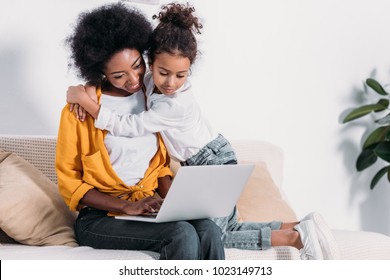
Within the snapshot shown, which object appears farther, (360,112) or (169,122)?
(360,112)

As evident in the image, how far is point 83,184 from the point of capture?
200 centimetres

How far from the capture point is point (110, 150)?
6.73ft

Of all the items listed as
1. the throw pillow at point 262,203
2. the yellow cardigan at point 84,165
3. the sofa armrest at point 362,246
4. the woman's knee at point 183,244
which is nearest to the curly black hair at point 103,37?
the yellow cardigan at point 84,165

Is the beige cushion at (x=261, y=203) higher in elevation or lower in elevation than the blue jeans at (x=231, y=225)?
lower

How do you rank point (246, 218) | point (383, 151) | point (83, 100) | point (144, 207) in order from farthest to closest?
point (383, 151) → point (246, 218) → point (83, 100) → point (144, 207)

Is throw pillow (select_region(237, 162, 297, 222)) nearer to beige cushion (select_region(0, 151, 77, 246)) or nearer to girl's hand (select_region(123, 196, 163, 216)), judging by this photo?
girl's hand (select_region(123, 196, 163, 216))

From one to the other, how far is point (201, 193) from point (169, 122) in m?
0.30

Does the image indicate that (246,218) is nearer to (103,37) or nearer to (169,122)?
(169,122)

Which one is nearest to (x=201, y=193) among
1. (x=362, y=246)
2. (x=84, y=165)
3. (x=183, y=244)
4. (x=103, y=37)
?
(x=183, y=244)

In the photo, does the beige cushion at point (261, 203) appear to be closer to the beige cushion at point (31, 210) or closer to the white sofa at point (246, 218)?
the white sofa at point (246, 218)

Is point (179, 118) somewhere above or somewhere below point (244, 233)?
above

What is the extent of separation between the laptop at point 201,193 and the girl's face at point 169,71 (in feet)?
1.12

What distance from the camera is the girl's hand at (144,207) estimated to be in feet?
6.17

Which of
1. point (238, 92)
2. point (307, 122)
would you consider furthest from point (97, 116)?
point (307, 122)
